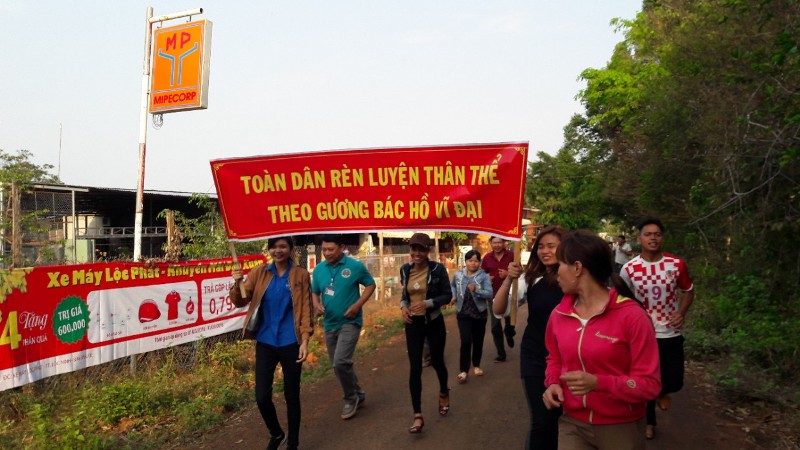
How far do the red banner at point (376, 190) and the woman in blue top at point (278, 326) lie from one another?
1.26 ft

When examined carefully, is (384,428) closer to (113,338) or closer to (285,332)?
(285,332)

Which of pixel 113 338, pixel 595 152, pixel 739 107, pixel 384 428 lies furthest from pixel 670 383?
pixel 595 152

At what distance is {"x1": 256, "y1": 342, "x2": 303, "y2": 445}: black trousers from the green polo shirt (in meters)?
1.11

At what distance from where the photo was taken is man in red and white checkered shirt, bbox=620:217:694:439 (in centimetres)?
501

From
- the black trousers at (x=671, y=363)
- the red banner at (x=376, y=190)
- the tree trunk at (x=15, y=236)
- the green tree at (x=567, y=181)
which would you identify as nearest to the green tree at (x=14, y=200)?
the tree trunk at (x=15, y=236)

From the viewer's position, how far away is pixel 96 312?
23.9 feet

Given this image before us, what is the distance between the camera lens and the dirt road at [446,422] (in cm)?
546

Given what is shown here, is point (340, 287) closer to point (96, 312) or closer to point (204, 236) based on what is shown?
point (96, 312)

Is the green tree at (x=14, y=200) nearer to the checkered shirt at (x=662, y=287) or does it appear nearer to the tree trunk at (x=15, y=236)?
the tree trunk at (x=15, y=236)

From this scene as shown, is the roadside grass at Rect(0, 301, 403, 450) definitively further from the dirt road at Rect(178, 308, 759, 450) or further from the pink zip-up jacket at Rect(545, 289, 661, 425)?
the pink zip-up jacket at Rect(545, 289, 661, 425)

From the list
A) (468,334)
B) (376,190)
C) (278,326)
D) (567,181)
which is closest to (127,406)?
(278,326)

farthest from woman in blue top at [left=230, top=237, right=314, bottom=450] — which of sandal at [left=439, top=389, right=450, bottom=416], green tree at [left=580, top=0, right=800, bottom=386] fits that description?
green tree at [left=580, top=0, right=800, bottom=386]

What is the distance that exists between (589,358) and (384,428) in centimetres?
379

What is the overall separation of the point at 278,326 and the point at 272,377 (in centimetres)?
44
